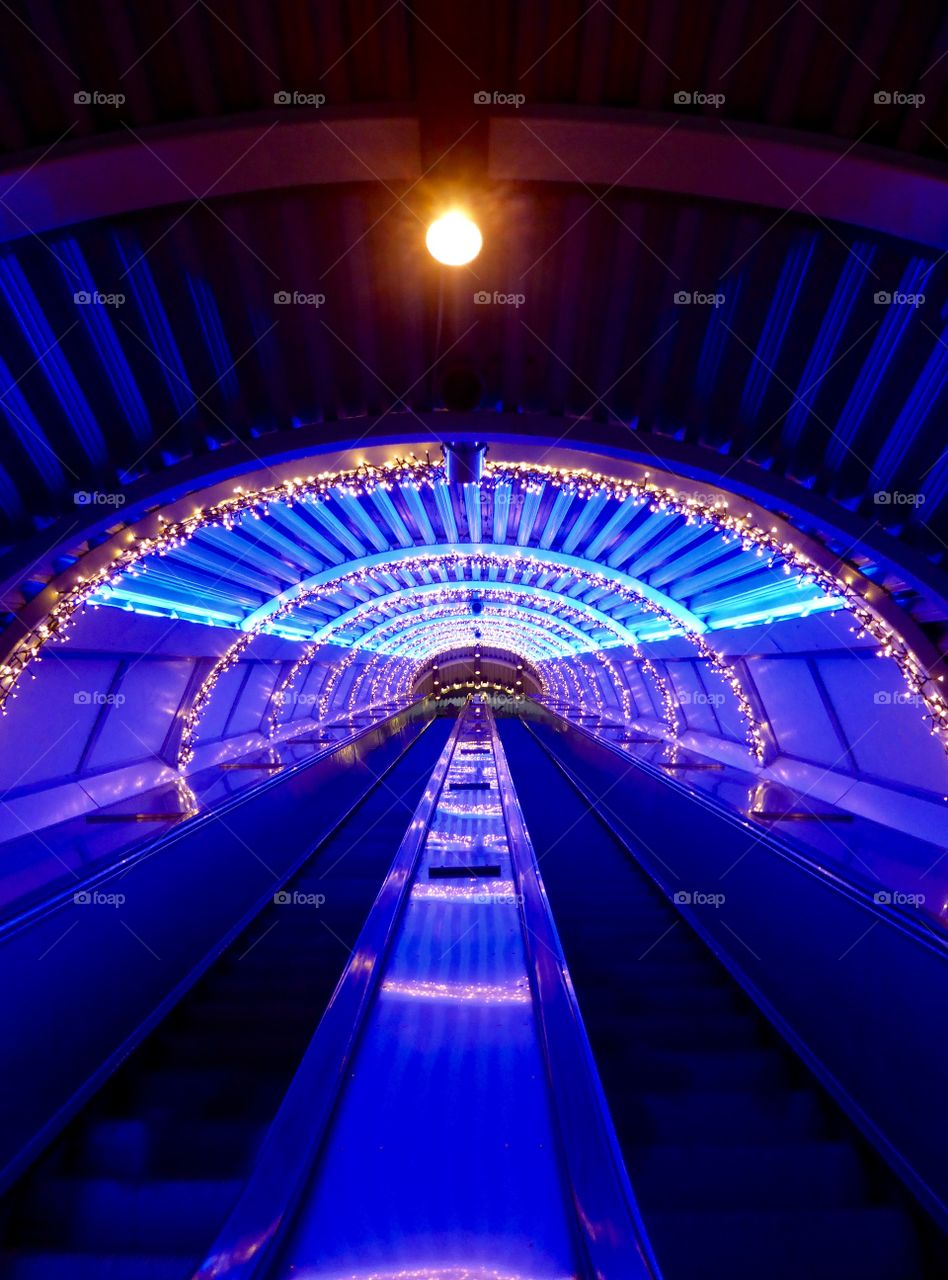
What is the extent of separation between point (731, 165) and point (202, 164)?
270cm

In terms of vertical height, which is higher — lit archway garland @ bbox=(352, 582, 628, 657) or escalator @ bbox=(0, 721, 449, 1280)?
lit archway garland @ bbox=(352, 582, 628, 657)

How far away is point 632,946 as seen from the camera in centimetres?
442

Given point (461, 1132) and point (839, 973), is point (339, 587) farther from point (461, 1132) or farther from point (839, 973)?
point (461, 1132)

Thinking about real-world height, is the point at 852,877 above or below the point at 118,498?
below

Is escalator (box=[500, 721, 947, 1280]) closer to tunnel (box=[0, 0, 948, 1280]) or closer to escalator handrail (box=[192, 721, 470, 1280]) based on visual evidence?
tunnel (box=[0, 0, 948, 1280])

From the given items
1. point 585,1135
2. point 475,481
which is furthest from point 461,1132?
point 475,481

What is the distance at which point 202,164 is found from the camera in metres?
2.94

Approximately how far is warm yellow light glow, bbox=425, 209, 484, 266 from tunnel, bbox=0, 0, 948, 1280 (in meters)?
0.01

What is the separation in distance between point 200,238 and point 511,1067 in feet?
14.9

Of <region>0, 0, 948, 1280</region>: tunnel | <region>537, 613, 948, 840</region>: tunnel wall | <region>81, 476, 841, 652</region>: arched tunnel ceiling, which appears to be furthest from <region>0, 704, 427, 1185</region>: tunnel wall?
<region>537, 613, 948, 840</region>: tunnel wall

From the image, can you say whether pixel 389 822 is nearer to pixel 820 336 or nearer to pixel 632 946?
pixel 632 946

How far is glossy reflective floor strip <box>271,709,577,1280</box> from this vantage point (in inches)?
55.6

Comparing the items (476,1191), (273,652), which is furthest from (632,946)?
(273,652)

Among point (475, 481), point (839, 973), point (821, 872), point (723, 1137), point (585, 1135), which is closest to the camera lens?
point (585, 1135)
